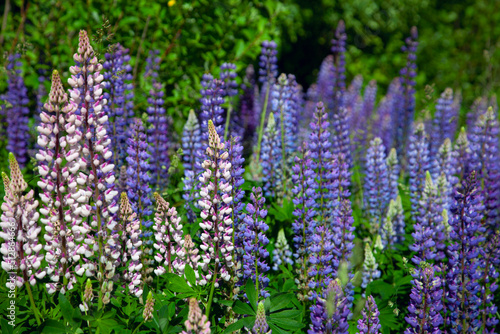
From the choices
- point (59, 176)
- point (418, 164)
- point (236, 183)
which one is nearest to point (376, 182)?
point (418, 164)

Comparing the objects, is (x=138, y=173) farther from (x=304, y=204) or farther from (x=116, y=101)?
(x=304, y=204)

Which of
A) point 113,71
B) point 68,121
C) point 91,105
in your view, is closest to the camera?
point 68,121

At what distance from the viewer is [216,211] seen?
2.49 meters

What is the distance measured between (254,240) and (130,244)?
0.73 meters

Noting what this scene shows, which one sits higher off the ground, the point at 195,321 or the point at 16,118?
the point at 16,118

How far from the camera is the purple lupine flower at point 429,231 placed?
9.75ft

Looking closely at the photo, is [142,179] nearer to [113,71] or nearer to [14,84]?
[113,71]

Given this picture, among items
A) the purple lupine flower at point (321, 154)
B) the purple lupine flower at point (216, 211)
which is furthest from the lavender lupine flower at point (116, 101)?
the purple lupine flower at point (321, 154)

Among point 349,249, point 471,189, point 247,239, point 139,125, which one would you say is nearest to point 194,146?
point 139,125

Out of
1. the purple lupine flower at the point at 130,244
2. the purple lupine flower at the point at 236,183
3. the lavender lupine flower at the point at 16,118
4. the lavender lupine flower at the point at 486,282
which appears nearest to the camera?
the purple lupine flower at the point at 130,244

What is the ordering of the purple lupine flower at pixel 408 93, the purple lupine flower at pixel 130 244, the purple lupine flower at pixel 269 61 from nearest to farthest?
the purple lupine flower at pixel 130 244 → the purple lupine flower at pixel 269 61 → the purple lupine flower at pixel 408 93

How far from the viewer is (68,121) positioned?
2213 mm

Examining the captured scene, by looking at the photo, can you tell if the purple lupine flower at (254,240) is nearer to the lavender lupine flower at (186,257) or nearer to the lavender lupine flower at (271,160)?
the lavender lupine flower at (186,257)

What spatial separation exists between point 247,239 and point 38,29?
12.1ft
